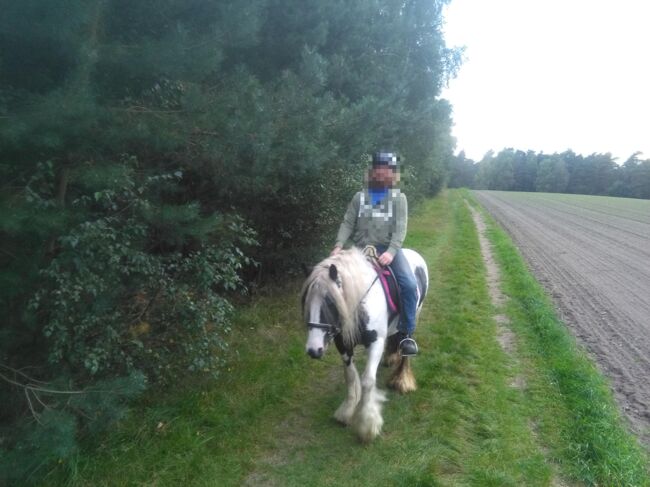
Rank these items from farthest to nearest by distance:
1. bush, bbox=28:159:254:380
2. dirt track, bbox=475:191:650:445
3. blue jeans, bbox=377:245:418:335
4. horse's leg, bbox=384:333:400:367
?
horse's leg, bbox=384:333:400:367
dirt track, bbox=475:191:650:445
blue jeans, bbox=377:245:418:335
bush, bbox=28:159:254:380

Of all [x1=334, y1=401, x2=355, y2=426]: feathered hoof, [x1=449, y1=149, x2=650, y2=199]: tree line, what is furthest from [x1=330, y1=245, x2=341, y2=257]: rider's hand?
[x1=449, y1=149, x2=650, y2=199]: tree line

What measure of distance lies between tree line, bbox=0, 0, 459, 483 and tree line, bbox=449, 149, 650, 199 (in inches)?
2725

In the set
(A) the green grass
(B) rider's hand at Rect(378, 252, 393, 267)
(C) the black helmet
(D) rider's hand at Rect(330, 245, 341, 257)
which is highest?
(C) the black helmet

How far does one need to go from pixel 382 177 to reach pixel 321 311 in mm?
1516

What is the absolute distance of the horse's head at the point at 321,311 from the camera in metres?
3.37

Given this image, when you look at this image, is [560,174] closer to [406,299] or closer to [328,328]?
[406,299]

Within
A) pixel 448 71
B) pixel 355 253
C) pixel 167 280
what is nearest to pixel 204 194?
pixel 167 280

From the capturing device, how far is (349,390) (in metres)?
4.04

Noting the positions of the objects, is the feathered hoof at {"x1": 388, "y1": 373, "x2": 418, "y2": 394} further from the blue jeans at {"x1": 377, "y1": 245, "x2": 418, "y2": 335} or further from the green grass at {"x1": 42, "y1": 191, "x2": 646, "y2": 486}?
the blue jeans at {"x1": 377, "y1": 245, "x2": 418, "y2": 335}

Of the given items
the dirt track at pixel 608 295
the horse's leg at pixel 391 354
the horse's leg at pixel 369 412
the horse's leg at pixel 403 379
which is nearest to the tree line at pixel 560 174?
the dirt track at pixel 608 295

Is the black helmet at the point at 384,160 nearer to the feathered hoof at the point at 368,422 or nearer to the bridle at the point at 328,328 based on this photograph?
the bridle at the point at 328,328

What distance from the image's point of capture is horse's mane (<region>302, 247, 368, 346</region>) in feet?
11.3

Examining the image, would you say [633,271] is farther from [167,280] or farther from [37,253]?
[37,253]

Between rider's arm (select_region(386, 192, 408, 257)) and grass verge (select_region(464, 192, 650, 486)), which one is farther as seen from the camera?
rider's arm (select_region(386, 192, 408, 257))
